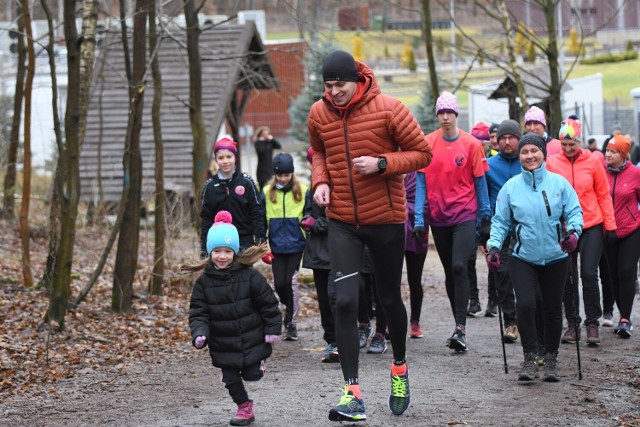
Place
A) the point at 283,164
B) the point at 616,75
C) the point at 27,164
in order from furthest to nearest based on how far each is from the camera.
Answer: the point at 616,75
the point at 27,164
the point at 283,164

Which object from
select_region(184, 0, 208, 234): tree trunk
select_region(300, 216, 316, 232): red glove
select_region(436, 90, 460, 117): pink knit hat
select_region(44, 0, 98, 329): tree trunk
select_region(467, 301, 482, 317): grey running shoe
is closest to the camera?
select_region(436, 90, 460, 117): pink knit hat

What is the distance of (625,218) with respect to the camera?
11602 millimetres

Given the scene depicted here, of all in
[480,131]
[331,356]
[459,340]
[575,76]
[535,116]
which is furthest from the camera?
[575,76]

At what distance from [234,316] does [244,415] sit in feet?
2.12

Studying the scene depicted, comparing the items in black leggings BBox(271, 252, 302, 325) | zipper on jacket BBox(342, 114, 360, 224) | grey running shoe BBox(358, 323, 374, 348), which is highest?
zipper on jacket BBox(342, 114, 360, 224)

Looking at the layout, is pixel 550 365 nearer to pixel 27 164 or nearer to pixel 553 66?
pixel 27 164

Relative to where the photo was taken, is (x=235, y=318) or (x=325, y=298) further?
(x=325, y=298)

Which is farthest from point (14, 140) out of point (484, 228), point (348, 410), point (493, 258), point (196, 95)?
point (348, 410)

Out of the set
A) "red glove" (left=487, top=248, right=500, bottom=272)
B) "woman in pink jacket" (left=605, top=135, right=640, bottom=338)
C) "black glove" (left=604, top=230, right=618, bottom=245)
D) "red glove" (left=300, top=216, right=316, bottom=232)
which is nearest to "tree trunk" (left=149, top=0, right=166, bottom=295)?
"red glove" (left=300, top=216, right=316, bottom=232)

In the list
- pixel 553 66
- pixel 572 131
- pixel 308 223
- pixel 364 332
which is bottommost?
pixel 364 332

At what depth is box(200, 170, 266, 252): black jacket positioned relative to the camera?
10812 millimetres

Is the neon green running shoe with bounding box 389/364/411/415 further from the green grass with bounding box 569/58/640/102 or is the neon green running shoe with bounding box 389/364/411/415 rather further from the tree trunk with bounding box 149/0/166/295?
the green grass with bounding box 569/58/640/102

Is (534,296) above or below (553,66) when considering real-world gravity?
below

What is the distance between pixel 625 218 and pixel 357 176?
4.99 metres
